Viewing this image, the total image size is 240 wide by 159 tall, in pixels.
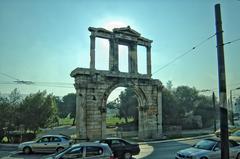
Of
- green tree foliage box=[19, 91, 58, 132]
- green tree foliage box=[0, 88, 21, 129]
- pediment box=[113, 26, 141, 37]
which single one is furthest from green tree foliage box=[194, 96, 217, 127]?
green tree foliage box=[0, 88, 21, 129]

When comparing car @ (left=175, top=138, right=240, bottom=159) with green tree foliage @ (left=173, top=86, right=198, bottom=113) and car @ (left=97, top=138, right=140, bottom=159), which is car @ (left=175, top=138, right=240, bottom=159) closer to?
car @ (left=97, top=138, right=140, bottom=159)

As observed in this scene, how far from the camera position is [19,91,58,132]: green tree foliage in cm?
2823

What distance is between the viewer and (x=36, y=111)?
94.2 ft

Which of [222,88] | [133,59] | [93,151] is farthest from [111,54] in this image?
[222,88]

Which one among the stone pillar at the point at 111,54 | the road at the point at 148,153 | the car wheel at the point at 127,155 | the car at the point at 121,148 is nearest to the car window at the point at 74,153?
the car at the point at 121,148

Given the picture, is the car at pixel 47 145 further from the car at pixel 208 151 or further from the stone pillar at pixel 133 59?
the stone pillar at pixel 133 59

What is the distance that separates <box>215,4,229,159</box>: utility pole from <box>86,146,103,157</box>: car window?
5.18 metres

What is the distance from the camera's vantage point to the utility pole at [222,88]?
8.52 metres

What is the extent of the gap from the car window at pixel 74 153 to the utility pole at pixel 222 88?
226 inches

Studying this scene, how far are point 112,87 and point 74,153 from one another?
695 inches

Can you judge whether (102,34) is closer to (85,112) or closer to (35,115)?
(85,112)

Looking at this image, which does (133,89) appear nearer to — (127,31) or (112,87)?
(112,87)

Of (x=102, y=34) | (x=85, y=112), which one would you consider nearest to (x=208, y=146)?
(x=85, y=112)

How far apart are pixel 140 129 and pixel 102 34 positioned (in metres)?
12.5
